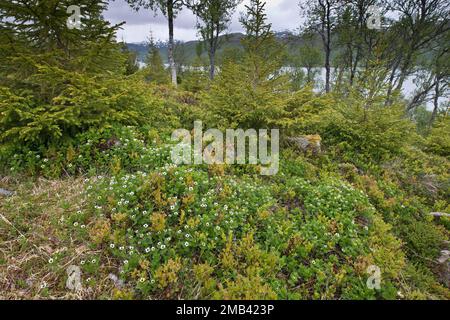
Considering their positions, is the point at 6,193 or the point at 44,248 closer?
the point at 44,248

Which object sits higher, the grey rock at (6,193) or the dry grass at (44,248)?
the grey rock at (6,193)

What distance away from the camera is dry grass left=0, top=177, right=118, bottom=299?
2.92 metres

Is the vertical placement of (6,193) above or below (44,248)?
above

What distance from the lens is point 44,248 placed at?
10.9 feet

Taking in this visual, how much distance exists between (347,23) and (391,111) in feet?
57.0

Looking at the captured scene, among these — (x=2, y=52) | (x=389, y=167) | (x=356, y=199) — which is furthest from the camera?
(x=389, y=167)

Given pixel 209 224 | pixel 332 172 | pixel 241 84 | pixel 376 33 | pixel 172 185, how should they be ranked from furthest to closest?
pixel 376 33 < pixel 241 84 < pixel 332 172 < pixel 172 185 < pixel 209 224

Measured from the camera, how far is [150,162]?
475 centimetres

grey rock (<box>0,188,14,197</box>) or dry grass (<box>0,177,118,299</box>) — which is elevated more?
grey rock (<box>0,188,14,197</box>)

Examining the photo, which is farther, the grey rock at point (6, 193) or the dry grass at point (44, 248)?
the grey rock at point (6, 193)

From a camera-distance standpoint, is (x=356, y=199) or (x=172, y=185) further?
(x=356, y=199)

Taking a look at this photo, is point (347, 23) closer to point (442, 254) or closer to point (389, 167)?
point (389, 167)

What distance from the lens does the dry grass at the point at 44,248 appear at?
2920 mm

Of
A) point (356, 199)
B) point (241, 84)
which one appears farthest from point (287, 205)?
point (241, 84)
